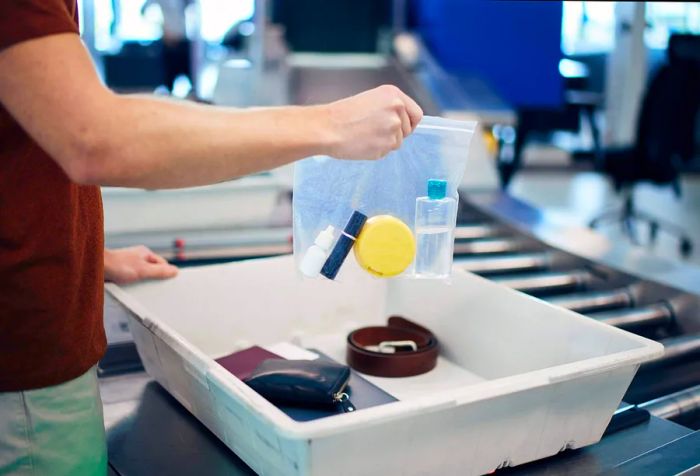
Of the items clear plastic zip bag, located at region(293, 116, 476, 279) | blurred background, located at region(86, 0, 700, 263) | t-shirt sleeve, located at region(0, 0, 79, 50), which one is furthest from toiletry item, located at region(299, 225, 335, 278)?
blurred background, located at region(86, 0, 700, 263)

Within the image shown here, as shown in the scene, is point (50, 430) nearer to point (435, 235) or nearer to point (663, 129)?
point (435, 235)

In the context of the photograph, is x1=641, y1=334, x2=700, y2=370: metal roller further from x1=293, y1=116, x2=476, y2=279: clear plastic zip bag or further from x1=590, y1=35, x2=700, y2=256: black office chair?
x1=590, y1=35, x2=700, y2=256: black office chair

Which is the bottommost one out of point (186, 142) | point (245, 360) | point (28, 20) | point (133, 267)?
point (245, 360)

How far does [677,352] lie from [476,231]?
86cm

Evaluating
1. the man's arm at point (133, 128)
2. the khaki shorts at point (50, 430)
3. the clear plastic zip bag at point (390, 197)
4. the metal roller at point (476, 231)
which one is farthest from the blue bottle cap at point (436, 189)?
the metal roller at point (476, 231)

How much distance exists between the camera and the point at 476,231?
2170 mm

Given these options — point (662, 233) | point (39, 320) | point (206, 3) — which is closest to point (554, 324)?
point (39, 320)

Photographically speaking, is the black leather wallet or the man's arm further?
the black leather wallet

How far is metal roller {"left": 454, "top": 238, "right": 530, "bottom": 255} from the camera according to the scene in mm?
2012

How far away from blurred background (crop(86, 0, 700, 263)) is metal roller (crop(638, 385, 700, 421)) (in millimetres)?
1398

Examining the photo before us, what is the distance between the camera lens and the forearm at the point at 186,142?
2.06 ft

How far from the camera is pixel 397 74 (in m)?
4.79

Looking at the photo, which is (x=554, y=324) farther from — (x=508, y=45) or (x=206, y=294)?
(x=508, y=45)

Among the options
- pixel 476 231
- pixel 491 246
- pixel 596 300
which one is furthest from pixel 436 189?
pixel 476 231
